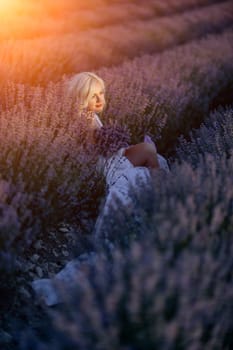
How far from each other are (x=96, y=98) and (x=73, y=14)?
5.52 metres

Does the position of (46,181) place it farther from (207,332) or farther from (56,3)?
(56,3)

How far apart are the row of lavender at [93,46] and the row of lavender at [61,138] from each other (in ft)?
1.66

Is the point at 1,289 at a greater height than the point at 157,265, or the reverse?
the point at 157,265

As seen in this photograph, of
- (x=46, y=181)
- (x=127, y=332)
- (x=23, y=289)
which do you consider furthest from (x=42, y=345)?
(x=46, y=181)

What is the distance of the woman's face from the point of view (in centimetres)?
378

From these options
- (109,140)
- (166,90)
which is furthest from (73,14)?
(109,140)

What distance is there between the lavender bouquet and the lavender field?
0.11 metres

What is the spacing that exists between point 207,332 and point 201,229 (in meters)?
0.43

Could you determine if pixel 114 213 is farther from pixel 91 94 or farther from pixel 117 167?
pixel 91 94

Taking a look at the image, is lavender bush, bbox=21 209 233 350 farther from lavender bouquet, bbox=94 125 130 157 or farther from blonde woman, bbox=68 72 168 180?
blonde woman, bbox=68 72 168 180

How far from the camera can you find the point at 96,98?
382cm

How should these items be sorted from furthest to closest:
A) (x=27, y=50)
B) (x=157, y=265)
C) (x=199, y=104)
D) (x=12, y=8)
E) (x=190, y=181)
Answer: (x=12, y=8)
(x=199, y=104)
(x=27, y=50)
(x=190, y=181)
(x=157, y=265)

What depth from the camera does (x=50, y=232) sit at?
2.96 metres

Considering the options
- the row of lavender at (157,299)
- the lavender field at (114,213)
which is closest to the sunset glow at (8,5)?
the lavender field at (114,213)
